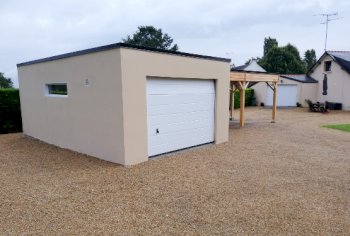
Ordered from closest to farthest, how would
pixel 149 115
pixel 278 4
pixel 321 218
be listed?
pixel 321 218, pixel 149 115, pixel 278 4

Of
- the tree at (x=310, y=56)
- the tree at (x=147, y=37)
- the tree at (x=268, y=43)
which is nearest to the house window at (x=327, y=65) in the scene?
the tree at (x=268, y=43)

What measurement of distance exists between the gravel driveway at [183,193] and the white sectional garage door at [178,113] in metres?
0.52

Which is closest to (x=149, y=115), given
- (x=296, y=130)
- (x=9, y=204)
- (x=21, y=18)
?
(x=9, y=204)

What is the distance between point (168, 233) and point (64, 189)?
2668 millimetres

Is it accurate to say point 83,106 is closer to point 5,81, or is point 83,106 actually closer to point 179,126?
point 179,126

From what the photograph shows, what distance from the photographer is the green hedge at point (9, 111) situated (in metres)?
12.1

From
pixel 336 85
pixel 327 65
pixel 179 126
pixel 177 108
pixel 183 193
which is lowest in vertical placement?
pixel 183 193

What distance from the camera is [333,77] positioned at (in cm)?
2242

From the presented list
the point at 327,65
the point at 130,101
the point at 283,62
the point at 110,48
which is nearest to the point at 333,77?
the point at 327,65

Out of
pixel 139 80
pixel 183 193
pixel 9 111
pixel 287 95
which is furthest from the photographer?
pixel 287 95

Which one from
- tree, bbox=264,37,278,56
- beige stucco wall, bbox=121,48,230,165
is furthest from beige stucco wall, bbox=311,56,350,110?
tree, bbox=264,37,278,56

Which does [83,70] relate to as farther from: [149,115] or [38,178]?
[38,178]

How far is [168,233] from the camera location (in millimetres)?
3645

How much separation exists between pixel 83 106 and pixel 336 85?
21.8 m
